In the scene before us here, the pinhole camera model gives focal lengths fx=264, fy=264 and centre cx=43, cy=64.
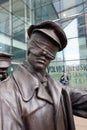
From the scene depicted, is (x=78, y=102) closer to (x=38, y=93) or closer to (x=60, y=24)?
(x=38, y=93)

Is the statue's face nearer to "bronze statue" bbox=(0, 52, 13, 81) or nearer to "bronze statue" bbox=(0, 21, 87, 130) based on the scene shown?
"bronze statue" bbox=(0, 21, 87, 130)

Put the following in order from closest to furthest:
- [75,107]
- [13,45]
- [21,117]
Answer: [21,117]
[75,107]
[13,45]

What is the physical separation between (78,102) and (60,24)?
1266cm

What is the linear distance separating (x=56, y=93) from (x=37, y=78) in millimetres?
95

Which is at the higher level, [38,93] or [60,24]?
[60,24]

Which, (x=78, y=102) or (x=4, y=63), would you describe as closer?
(x=78, y=102)

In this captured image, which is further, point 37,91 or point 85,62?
point 85,62

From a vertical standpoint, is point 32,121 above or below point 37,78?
below

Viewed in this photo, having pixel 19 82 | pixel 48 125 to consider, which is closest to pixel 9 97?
pixel 19 82

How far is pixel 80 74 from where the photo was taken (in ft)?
43.1

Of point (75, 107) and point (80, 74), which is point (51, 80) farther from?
point (80, 74)

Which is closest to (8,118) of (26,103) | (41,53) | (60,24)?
(26,103)

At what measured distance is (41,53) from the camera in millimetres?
982

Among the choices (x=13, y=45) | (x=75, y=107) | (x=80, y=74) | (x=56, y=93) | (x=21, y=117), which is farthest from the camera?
(x=13, y=45)
